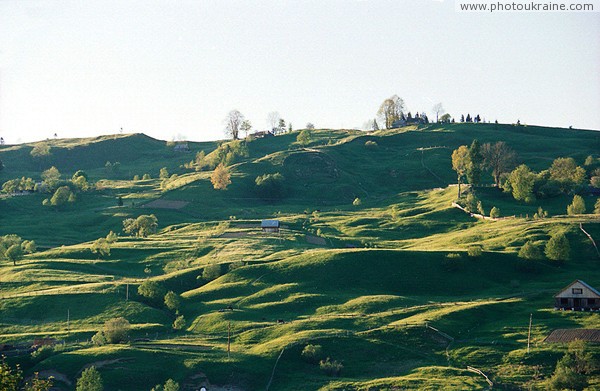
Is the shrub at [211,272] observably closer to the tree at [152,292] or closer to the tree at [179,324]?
the tree at [152,292]

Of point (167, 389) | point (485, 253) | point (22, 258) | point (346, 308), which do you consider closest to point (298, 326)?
point (346, 308)

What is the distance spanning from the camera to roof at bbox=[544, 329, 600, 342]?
111431 millimetres

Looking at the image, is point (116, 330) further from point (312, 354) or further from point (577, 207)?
point (577, 207)

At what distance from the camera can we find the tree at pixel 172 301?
144 meters

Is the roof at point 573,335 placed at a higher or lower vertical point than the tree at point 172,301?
lower

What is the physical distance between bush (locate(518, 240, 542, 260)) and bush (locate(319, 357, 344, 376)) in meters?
59.0

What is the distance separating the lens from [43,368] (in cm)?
11100

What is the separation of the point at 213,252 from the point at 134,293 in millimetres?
33420

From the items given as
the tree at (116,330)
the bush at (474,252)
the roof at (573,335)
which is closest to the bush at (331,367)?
the roof at (573,335)

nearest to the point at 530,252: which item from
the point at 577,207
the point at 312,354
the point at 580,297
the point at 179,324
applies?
the point at 580,297

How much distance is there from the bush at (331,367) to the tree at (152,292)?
160ft

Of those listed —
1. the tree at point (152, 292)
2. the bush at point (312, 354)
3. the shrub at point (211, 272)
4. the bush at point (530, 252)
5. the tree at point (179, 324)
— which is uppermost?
the bush at point (530, 252)

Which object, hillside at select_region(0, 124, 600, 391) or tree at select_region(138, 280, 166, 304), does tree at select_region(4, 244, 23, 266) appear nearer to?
hillside at select_region(0, 124, 600, 391)

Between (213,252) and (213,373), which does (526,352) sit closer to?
(213,373)
